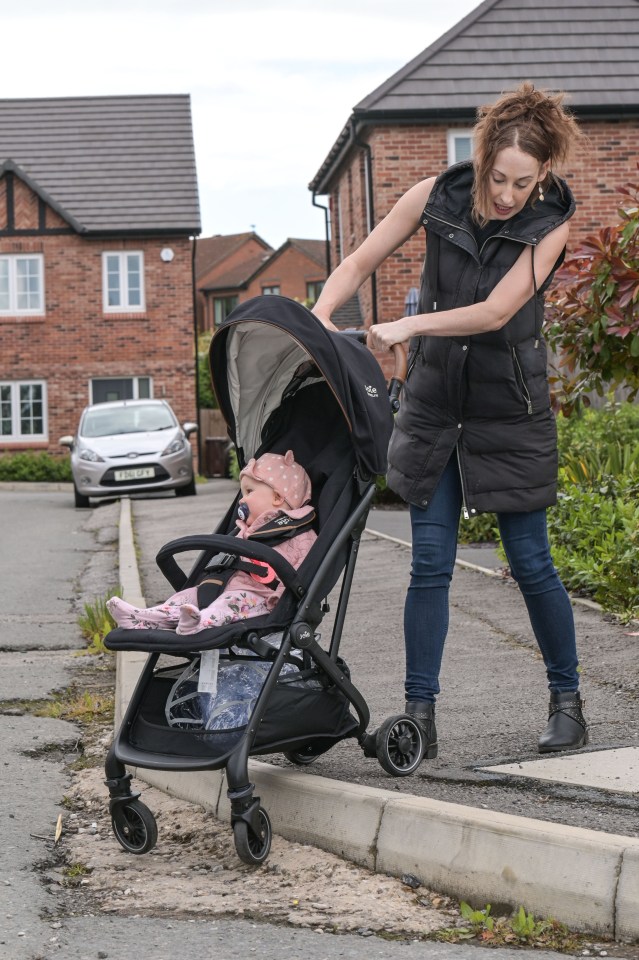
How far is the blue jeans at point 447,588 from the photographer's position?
4293mm

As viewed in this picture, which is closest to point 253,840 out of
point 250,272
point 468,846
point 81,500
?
point 468,846

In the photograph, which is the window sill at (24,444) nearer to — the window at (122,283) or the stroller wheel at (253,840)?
the window at (122,283)

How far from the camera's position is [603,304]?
6.88 m

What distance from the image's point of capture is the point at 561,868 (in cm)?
318

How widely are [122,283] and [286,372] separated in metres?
30.4

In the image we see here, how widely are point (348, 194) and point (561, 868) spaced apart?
23613 mm

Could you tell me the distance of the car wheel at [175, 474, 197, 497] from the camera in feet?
69.3

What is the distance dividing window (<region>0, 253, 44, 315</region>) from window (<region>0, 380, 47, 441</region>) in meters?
1.97

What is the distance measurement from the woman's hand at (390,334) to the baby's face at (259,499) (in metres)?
0.59

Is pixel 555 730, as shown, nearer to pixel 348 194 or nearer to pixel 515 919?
pixel 515 919

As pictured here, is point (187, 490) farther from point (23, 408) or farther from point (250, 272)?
point (250, 272)

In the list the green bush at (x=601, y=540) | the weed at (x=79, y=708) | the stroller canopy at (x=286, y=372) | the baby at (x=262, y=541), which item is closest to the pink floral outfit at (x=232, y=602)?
the baby at (x=262, y=541)

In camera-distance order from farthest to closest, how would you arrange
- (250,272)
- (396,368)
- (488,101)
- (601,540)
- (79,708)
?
(250,272) → (488,101) → (601,540) → (79,708) → (396,368)

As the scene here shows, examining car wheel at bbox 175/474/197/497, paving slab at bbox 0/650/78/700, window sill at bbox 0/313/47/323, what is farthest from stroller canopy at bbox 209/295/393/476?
window sill at bbox 0/313/47/323
